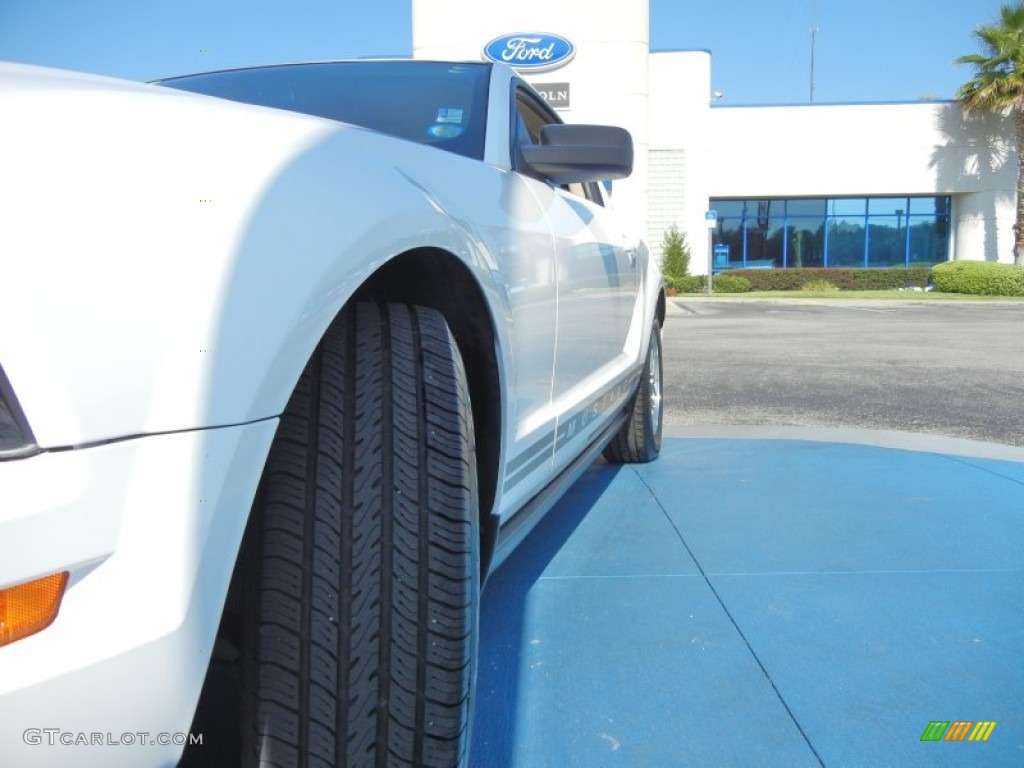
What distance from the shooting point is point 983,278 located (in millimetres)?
25781

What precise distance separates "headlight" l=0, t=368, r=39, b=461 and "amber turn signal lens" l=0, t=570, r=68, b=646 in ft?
0.42

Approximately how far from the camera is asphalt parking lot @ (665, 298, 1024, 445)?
223 inches

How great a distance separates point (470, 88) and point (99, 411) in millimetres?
1921

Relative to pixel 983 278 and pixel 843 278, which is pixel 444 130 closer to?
pixel 983 278

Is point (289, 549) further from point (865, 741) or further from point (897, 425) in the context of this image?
point (897, 425)

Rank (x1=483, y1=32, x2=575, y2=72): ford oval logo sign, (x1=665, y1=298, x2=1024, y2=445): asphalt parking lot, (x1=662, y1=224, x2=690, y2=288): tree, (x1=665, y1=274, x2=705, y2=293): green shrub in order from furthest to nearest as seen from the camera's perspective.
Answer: (x1=662, y1=224, x2=690, y2=288): tree, (x1=665, y1=274, x2=705, y2=293): green shrub, (x1=483, y1=32, x2=575, y2=72): ford oval logo sign, (x1=665, y1=298, x2=1024, y2=445): asphalt parking lot

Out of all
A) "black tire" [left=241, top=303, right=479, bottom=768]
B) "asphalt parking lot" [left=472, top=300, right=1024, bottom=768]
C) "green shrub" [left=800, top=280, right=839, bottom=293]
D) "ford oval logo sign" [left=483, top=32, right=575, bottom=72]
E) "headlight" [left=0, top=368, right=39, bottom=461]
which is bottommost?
"asphalt parking lot" [left=472, top=300, right=1024, bottom=768]

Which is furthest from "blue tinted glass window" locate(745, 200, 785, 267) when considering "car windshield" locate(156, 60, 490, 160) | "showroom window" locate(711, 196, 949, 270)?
"car windshield" locate(156, 60, 490, 160)

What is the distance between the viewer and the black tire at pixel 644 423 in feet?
13.7

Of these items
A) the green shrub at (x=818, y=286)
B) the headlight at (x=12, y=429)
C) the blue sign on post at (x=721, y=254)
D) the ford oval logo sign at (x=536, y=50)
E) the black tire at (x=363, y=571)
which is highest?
the ford oval logo sign at (x=536, y=50)

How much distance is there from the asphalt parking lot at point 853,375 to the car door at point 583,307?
2.32 m

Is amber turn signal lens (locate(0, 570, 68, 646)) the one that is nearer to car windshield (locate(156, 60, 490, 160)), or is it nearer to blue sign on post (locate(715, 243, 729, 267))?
car windshield (locate(156, 60, 490, 160))

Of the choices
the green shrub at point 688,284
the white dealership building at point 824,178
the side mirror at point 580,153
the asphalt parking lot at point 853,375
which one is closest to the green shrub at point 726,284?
the green shrub at point 688,284

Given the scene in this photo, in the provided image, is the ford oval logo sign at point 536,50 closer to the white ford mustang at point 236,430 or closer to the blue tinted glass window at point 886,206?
the blue tinted glass window at point 886,206
